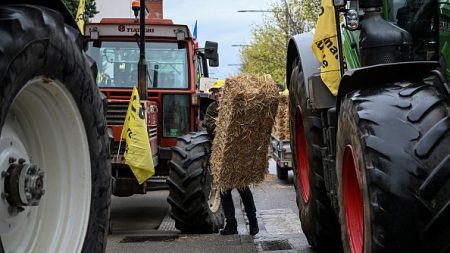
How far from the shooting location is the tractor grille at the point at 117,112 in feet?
26.3

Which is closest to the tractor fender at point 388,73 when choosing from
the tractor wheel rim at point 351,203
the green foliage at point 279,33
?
the tractor wheel rim at point 351,203

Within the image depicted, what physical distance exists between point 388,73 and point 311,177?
1.89 meters

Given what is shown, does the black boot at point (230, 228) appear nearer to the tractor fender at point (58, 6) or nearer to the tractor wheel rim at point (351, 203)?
the tractor wheel rim at point (351, 203)

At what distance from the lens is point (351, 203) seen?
3.82 m

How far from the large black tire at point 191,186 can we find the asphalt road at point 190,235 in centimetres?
22

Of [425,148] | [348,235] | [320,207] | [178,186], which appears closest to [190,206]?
[178,186]

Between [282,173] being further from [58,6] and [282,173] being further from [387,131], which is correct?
[58,6]

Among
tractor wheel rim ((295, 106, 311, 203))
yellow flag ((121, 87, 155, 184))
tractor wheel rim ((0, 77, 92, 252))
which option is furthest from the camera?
yellow flag ((121, 87, 155, 184))

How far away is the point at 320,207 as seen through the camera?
17.1 ft

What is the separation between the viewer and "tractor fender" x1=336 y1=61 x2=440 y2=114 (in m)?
3.39

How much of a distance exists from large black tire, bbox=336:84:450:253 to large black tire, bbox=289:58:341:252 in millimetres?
1691

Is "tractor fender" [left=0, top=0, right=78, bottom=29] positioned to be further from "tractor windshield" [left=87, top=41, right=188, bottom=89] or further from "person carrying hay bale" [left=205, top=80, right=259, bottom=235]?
"tractor windshield" [left=87, top=41, right=188, bottom=89]

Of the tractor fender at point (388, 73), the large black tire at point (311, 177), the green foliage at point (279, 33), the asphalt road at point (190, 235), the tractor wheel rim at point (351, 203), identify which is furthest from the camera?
the green foliage at point (279, 33)

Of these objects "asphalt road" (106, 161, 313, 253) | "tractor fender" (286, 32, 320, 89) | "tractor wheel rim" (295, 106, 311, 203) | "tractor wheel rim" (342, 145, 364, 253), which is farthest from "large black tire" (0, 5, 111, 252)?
"asphalt road" (106, 161, 313, 253)
